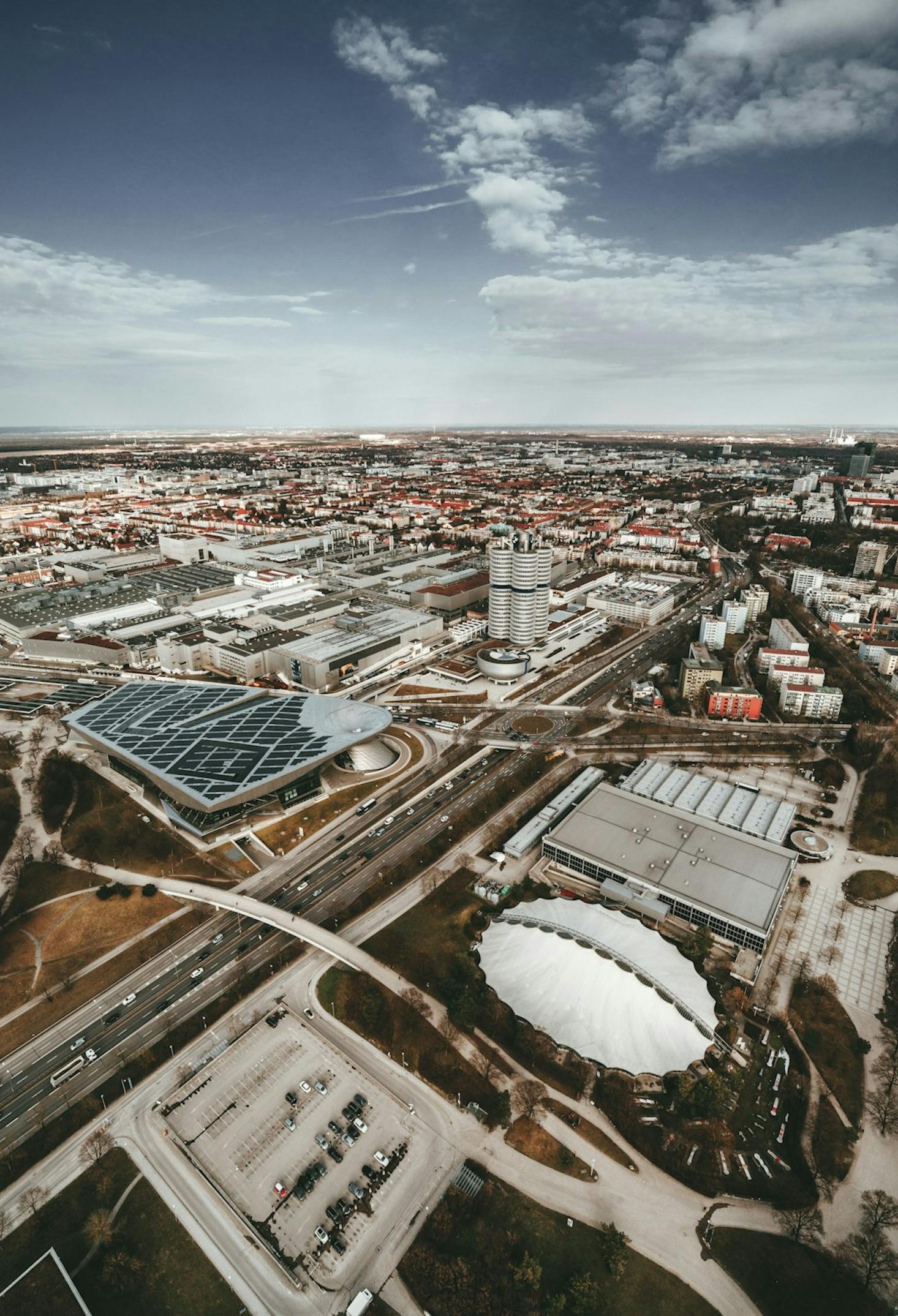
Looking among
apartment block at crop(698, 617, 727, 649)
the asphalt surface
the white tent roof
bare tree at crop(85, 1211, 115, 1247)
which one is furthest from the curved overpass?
apartment block at crop(698, 617, 727, 649)

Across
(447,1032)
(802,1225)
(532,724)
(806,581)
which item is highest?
(806,581)

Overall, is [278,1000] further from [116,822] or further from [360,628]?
[360,628]

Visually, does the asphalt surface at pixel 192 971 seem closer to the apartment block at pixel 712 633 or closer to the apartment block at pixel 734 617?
the apartment block at pixel 712 633

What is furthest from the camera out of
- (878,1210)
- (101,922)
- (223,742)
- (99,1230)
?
(223,742)

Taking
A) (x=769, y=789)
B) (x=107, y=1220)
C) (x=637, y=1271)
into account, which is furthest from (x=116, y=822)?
(x=769, y=789)

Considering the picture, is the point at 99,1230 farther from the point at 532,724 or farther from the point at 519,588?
the point at 519,588

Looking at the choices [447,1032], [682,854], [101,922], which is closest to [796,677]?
[682,854]

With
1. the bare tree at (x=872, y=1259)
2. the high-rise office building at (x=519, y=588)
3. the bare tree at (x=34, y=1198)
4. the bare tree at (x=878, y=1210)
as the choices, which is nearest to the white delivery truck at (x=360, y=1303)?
the bare tree at (x=34, y=1198)
